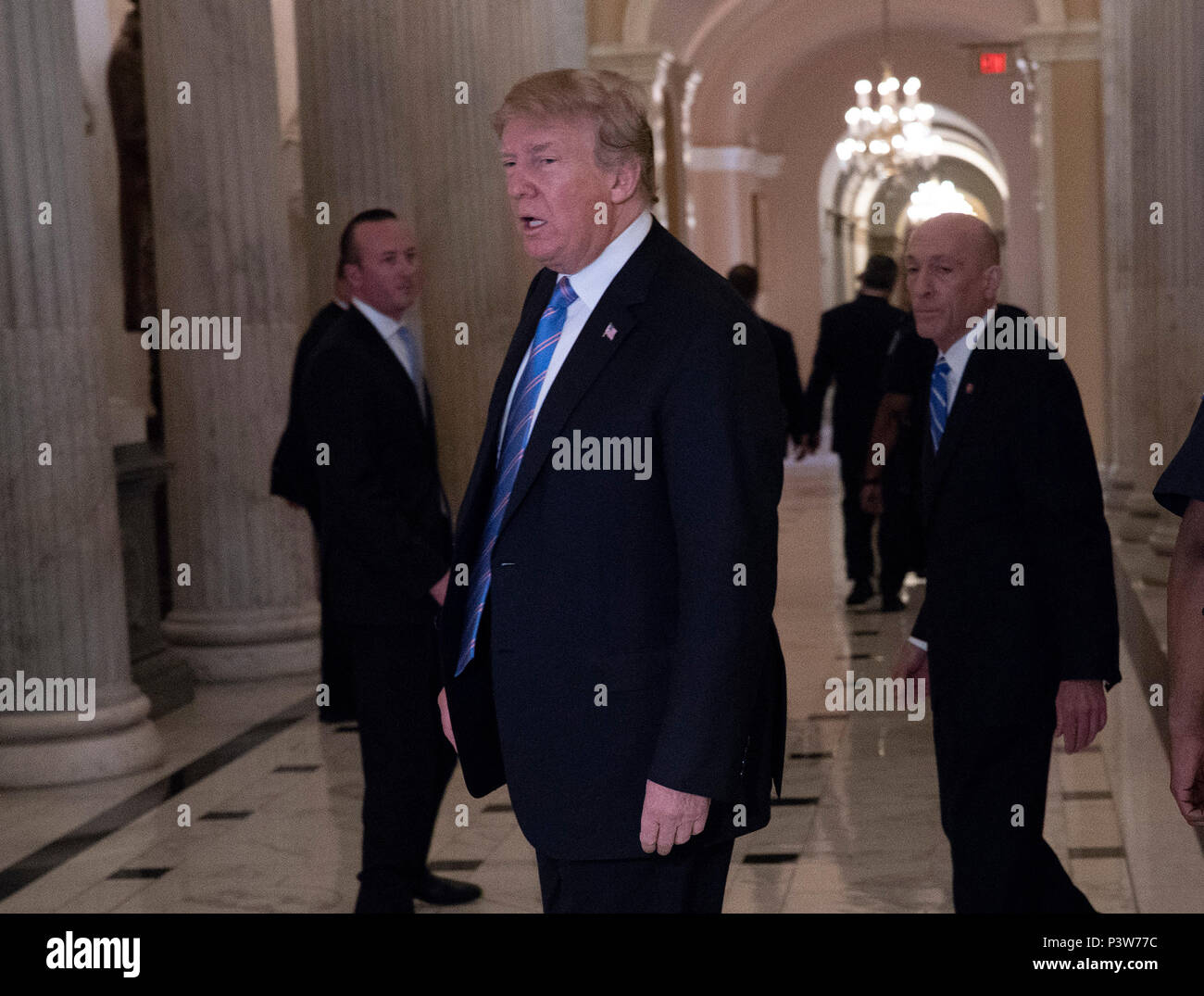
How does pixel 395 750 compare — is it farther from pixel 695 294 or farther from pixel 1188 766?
pixel 1188 766

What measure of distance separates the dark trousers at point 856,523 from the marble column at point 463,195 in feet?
7.33

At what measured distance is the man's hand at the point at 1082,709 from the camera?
374 cm

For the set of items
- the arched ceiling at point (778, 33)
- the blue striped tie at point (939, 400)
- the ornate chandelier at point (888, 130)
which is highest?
the arched ceiling at point (778, 33)

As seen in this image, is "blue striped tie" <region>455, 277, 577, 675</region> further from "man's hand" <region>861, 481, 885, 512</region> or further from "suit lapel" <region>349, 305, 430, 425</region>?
"man's hand" <region>861, 481, 885, 512</region>

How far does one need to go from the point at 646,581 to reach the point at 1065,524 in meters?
1.32

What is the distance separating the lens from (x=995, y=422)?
385 centimetres

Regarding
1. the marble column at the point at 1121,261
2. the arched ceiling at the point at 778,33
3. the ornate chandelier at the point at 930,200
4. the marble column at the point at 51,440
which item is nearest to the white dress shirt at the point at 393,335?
the marble column at the point at 51,440

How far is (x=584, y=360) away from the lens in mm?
2850

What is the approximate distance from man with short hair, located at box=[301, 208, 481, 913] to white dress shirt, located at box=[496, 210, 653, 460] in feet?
5.46

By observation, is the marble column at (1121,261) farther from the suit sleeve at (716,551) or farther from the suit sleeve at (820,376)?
the suit sleeve at (716,551)

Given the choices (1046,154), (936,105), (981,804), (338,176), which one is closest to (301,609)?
(338,176)

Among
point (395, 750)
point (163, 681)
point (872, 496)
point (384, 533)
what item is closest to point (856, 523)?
point (872, 496)
